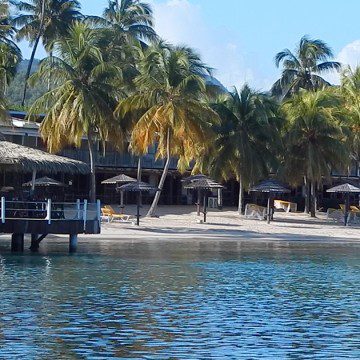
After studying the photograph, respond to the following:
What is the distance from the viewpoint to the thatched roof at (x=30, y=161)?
41.4 meters

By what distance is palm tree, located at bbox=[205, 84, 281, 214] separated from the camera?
207 feet

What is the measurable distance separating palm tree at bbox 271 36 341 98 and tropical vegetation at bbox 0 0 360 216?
0.28 meters

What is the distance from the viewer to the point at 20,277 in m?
32.6

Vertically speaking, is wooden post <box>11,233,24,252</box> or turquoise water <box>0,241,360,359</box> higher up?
wooden post <box>11,233,24,252</box>

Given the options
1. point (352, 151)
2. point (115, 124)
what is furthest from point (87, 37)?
point (352, 151)

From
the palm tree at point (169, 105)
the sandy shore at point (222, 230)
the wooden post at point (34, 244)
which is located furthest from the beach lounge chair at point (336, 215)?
the wooden post at point (34, 244)

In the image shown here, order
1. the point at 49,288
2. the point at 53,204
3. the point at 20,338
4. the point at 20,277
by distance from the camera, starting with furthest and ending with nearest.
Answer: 1. the point at 53,204
2. the point at 20,277
3. the point at 49,288
4. the point at 20,338

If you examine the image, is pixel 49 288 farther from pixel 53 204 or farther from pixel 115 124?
pixel 115 124

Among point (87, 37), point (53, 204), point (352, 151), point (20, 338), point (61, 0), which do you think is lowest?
point (20, 338)

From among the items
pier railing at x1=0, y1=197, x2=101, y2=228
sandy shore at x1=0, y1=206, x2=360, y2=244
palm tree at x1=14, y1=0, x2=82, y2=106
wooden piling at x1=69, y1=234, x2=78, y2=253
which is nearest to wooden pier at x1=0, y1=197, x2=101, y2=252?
pier railing at x1=0, y1=197, x2=101, y2=228

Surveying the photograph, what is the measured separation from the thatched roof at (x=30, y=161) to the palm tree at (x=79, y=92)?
11669mm

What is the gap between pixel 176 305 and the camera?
27.1 meters

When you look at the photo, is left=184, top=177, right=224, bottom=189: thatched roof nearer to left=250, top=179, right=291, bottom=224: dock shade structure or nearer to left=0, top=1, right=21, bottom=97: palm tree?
left=250, top=179, right=291, bottom=224: dock shade structure

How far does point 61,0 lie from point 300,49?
65.6 ft
